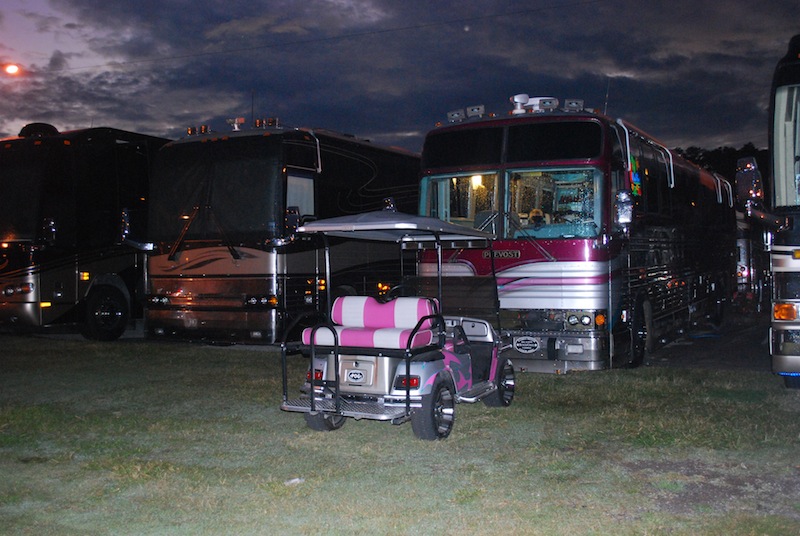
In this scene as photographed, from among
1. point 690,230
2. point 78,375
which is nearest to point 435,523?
point 78,375

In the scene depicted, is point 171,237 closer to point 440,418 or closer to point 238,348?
point 238,348

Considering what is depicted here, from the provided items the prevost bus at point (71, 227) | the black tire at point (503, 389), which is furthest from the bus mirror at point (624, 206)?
the prevost bus at point (71, 227)

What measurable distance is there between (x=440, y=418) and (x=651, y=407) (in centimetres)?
258

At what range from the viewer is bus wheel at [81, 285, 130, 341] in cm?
1557

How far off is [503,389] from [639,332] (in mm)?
3560

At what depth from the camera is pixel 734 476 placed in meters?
6.17

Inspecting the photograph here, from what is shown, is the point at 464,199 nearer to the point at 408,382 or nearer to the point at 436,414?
the point at 436,414

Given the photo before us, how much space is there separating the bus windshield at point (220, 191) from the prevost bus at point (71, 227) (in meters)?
1.35

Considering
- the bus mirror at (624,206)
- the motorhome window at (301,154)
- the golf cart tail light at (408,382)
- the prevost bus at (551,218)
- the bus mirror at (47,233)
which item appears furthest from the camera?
the bus mirror at (47,233)

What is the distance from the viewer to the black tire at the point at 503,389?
8727 millimetres

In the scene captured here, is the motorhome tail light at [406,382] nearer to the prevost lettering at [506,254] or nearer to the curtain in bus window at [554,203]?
the prevost lettering at [506,254]

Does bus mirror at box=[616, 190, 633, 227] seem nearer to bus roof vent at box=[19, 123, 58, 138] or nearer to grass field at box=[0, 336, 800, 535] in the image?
grass field at box=[0, 336, 800, 535]

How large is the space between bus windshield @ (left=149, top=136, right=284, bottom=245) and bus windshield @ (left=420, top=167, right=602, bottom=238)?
2748mm

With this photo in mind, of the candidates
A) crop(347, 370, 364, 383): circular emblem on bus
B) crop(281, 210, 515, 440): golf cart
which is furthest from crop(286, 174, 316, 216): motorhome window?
crop(347, 370, 364, 383): circular emblem on bus
